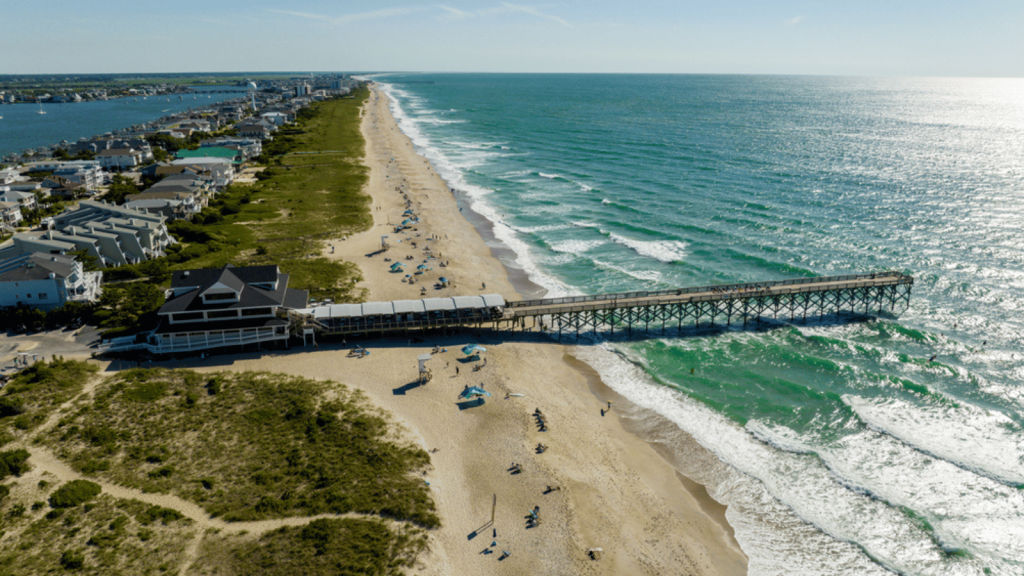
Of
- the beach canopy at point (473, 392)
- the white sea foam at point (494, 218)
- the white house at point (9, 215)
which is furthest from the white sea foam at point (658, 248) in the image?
the white house at point (9, 215)

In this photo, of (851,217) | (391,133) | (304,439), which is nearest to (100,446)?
(304,439)

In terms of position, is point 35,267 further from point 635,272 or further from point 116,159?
point 116,159

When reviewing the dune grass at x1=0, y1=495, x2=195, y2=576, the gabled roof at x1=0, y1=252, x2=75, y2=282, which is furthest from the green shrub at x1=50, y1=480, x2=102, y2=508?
the gabled roof at x1=0, y1=252, x2=75, y2=282

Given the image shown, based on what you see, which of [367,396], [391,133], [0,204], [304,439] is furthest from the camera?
[391,133]

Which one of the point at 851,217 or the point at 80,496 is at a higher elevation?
the point at 851,217

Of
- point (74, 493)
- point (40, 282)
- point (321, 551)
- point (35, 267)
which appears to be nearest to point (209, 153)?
point (35, 267)

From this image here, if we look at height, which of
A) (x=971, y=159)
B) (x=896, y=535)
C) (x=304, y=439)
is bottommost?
(x=896, y=535)

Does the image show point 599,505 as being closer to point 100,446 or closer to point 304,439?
point 304,439

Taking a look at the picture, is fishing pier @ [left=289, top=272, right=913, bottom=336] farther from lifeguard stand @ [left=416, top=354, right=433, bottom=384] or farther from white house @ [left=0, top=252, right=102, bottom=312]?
white house @ [left=0, top=252, right=102, bottom=312]
